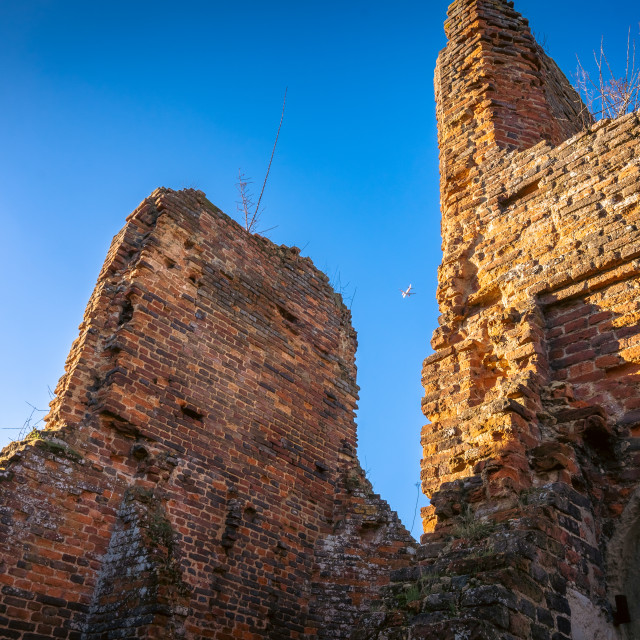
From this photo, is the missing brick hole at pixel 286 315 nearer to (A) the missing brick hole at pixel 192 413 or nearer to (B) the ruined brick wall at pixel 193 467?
(B) the ruined brick wall at pixel 193 467

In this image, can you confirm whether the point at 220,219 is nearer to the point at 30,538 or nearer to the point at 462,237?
the point at 462,237

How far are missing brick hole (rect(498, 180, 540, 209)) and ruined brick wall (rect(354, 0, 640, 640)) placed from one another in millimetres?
17

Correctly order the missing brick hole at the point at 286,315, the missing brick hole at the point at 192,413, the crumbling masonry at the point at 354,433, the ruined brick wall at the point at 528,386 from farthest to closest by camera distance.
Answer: the missing brick hole at the point at 286,315 < the missing brick hole at the point at 192,413 < the crumbling masonry at the point at 354,433 < the ruined brick wall at the point at 528,386

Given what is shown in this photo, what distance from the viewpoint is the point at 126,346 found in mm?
7172

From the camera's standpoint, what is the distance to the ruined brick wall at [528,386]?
338cm

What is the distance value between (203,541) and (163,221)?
14.0 ft

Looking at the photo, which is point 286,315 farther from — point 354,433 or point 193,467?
point 193,467

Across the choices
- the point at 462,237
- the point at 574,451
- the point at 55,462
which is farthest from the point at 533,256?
the point at 55,462

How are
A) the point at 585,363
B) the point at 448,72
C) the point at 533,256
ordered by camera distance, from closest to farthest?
the point at 585,363 → the point at 533,256 → the point at 448,72

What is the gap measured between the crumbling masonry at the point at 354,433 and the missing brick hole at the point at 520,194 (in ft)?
0.11

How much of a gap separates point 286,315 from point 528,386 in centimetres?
582

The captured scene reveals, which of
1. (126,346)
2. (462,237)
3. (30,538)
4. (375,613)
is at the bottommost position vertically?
(375,613)

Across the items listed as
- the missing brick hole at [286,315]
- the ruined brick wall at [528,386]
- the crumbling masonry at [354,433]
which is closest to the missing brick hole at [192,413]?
the crumbling masonry at [354,433]

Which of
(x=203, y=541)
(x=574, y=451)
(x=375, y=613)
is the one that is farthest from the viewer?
(x=203, y=541)
